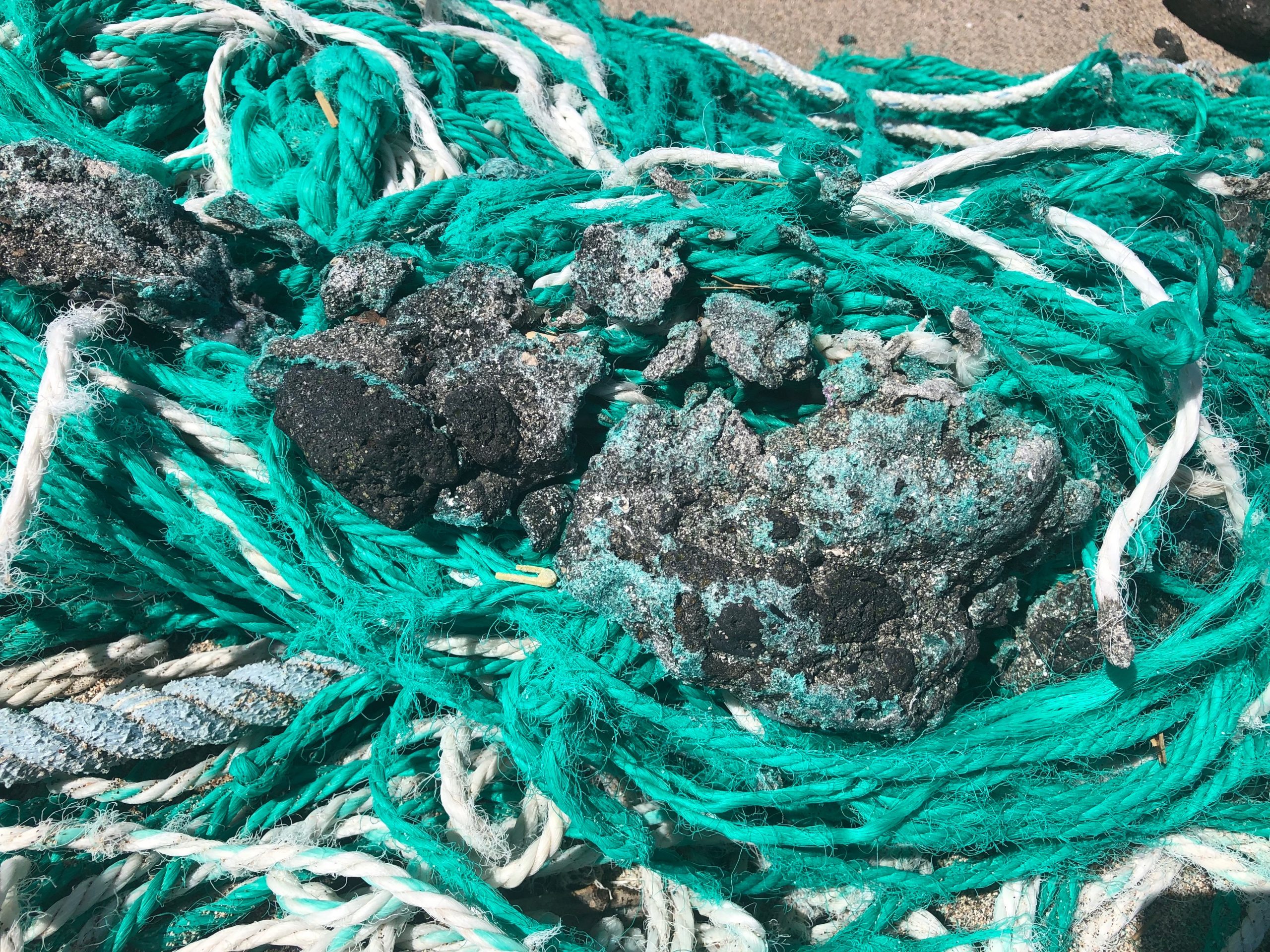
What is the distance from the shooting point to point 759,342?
4.25ft

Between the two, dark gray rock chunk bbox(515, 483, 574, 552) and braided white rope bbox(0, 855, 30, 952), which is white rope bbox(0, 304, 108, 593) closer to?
braided white rope bbox(0, 855, 30, 952)

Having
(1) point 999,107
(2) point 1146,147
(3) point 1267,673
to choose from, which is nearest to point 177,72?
(1) point 999,107

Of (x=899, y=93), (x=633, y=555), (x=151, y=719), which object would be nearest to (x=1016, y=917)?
(x=633, y=555)

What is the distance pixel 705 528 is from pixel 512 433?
12.3 inches

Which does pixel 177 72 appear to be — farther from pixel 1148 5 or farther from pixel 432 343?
pixel 1148 5

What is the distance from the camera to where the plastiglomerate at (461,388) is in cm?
128

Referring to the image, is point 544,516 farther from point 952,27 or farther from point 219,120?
point 952,27

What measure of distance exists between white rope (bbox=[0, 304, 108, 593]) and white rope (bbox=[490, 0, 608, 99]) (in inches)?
41.8

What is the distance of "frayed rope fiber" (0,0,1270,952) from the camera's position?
1275mm

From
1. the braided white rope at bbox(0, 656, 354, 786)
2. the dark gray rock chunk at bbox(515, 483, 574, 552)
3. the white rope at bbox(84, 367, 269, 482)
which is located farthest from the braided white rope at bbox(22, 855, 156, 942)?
the dark gray rock chunk at bbox(515, 483, 574, 552)

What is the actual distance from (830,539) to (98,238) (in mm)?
1192

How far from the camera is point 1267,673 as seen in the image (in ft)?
4.45

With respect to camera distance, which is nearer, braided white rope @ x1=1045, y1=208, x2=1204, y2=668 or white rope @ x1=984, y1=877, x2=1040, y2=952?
braided white rope @ x1=1045, y1=208, x2=1204, y2=668

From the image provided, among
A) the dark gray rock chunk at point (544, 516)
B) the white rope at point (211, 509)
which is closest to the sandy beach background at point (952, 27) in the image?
the dark gray rock chunk at point (544, 516)
